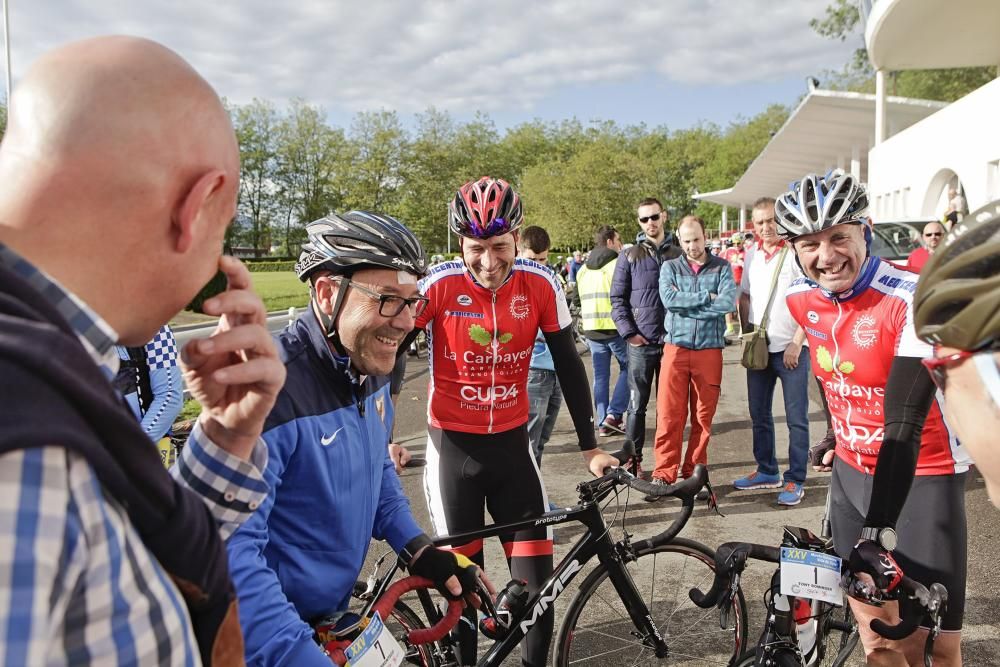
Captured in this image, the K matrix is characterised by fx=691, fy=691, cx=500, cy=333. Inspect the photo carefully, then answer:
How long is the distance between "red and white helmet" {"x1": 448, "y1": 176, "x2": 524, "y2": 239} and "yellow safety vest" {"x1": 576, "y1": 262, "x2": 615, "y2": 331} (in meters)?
4.38

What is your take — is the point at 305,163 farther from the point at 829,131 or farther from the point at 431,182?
the point at 829,131

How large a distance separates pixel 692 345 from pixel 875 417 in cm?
314

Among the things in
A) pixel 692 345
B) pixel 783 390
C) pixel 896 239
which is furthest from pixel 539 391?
pixel 896 239

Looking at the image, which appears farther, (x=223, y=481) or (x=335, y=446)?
(x=335, y=446)

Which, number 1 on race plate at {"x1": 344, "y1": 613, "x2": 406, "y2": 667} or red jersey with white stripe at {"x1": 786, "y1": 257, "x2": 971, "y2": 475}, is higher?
red jersey with white stripe at {"x1": 786, "y1": 257, "x2": 971, "y2": 475}

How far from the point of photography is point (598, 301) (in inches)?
311

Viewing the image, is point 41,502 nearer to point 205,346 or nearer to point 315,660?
point 205,346

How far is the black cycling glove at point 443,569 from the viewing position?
229 centimetres

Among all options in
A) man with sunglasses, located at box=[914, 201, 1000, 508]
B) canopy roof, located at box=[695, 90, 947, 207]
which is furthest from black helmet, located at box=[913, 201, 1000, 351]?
canopy roof, located at box=[695, 90, 947, 207]

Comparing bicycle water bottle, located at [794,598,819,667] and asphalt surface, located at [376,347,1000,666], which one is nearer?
bicycle water bottle, located at [794,598,819,667]

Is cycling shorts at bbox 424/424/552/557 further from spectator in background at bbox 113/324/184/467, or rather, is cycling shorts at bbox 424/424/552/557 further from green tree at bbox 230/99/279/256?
green tree at bbox 230/99/279/256

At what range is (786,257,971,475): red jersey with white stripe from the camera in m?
2.63

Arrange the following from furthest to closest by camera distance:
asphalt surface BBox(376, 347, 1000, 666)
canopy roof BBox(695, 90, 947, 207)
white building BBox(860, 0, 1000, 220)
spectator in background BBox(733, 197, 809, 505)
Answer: canopy roof BBox(695, 90, 947, 207)
white building BBox(860, 0, 1000, 220)
spectator in background BBox(733, 197, 809, 505)
asphalt surface BBox(376, 347, 1000, 666)

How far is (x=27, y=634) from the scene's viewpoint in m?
0.57
